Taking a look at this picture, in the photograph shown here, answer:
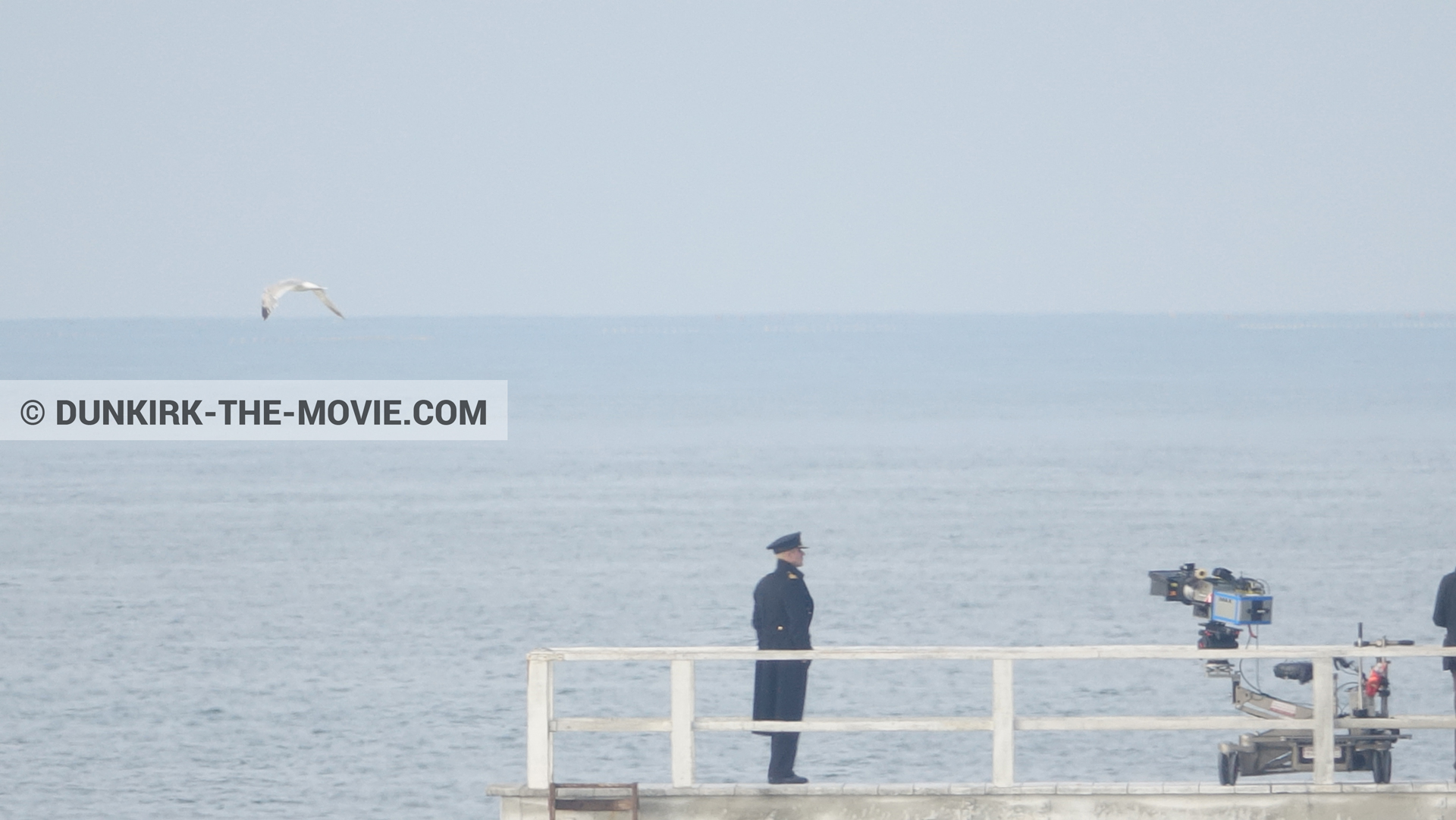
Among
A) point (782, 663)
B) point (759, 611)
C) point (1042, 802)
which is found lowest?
point (1042, 802)

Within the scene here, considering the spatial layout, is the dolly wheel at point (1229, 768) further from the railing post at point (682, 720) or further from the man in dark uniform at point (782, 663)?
the railing post at point (682, 720)

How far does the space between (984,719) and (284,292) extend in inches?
442

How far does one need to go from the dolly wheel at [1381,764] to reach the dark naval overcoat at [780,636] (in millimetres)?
3408

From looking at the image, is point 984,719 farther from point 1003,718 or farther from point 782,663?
point 782,663

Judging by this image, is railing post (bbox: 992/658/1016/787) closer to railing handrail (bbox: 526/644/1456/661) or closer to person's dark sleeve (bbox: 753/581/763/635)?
railing handrail (bbox: 526/644/1456/661)

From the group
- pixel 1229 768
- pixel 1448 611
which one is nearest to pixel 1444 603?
pixel 1448 611

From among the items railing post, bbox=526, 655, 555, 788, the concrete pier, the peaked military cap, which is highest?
the peaked military cap

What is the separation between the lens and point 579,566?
4816 centimetres

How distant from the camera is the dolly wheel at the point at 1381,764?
11672mm

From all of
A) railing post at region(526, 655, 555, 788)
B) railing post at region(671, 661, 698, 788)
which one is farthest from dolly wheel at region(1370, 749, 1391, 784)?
railing post at region(526, 655, 555, 788)

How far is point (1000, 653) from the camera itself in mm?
11195

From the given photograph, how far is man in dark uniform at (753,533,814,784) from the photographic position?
1211 cm

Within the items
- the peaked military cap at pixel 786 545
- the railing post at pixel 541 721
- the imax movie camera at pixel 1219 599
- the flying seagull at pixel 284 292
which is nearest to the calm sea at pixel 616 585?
the imax movie camera at pixel 1219 599

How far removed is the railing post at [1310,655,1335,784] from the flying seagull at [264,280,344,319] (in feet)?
34.5
